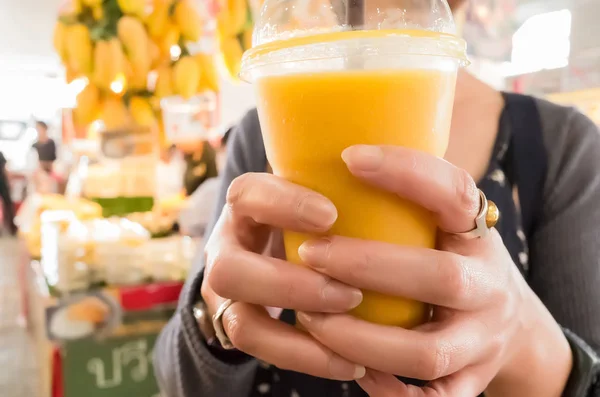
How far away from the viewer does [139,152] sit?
2.15 m

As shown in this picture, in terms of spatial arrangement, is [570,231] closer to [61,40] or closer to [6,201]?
[61,40]

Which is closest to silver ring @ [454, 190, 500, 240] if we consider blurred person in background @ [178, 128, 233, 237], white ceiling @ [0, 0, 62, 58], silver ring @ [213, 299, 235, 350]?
silver ring @ [213, 299, 235, 350]

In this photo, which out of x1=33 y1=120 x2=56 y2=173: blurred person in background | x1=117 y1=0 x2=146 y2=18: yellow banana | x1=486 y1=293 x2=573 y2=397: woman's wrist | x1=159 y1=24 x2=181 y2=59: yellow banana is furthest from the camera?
x1=33 y1=120 x2=56 y2=173: blurred person in background

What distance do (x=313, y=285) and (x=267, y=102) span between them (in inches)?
→ 7.2

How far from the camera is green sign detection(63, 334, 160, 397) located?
160 centimetres

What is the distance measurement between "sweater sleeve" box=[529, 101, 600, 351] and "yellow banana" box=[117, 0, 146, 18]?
60.6 inches

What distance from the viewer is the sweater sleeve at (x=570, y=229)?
743 mm

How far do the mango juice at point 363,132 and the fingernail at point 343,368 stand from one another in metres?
0.05

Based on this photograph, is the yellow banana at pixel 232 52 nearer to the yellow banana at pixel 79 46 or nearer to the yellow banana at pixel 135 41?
the yellow banana at pixel 135 41

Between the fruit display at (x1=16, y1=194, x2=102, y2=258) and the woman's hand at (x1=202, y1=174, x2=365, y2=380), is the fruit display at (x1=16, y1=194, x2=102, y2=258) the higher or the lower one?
the lower one

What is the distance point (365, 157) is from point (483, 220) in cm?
12

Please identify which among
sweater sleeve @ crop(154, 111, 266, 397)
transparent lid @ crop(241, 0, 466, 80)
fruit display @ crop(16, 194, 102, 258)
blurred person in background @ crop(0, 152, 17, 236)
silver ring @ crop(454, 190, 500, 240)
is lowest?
blurred person in background @ crop(0, 152, 17, 236)

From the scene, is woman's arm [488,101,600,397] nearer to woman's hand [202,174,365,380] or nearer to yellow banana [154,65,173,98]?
woman's hand [202,174,365,380]

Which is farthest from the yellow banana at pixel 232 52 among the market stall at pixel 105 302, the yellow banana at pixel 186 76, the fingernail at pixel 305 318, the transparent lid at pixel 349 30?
the fingernail at pixel 305 318
